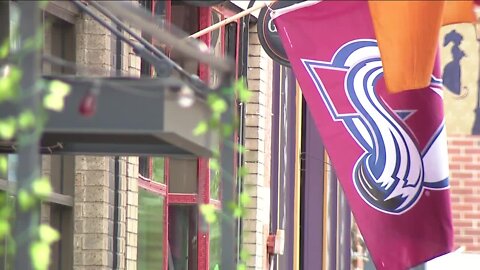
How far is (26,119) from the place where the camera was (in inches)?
169

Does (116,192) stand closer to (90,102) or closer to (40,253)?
(90,102)

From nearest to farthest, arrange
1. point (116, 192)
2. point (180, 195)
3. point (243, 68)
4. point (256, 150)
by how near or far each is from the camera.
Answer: point (116, 192)
point (180, 195)
point (243, 68)
point (256, 150)

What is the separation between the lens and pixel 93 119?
5.14 metres

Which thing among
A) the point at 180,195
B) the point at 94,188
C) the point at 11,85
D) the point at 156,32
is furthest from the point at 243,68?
the point at 11,85

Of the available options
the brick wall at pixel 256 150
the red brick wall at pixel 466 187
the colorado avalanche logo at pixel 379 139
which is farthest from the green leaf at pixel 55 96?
the red brick wall at pixel 466 187

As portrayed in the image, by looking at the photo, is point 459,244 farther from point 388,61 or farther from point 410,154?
point 388,61

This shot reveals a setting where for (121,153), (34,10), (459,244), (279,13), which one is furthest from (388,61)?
(459,244)

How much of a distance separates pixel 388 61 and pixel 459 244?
13412mm

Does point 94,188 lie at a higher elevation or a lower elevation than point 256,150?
lower

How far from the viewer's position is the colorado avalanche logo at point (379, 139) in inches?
369

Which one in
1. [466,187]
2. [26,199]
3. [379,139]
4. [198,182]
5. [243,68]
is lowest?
[26,199]

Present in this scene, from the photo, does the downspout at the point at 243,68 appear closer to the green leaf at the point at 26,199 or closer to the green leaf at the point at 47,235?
the green leaf at the point at 26,199

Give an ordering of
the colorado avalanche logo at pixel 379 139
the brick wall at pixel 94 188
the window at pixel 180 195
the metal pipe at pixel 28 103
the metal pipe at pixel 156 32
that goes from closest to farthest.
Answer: the metal pipe at pixel 28 103 → the metal pipe at pixel 156 32 → the colorado avalanche logo at pixel 379 139 → the brick wall at pixel 94 188 → the window at pixel 180 195

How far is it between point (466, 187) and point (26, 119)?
1683cm
